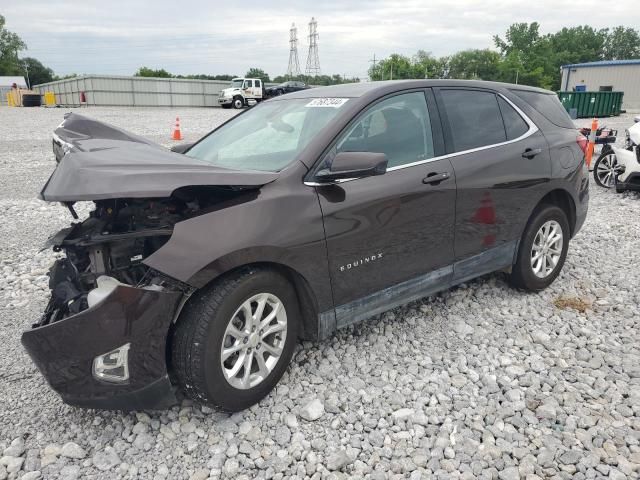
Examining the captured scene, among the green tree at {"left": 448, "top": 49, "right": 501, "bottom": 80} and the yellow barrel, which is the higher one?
the green tree at {"left": 448, "top": 49, "right": 501, "bottom": 80}

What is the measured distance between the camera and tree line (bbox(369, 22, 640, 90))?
7144 centimetres

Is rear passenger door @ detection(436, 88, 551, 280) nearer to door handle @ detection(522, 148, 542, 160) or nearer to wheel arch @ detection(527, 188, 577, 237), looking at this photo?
door handle @ detection(522, 148, 542, 160)

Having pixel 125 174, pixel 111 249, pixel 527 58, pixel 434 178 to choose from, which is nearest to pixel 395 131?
pixel 434 178

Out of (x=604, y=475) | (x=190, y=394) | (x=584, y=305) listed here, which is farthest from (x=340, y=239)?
(x=584, y=305)

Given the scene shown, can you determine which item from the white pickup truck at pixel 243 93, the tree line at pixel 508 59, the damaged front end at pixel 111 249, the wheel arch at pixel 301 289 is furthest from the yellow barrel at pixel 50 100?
the wheel arch at pixel 301 289

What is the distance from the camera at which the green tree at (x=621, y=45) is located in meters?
94.4

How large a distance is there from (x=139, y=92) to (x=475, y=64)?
2061 inches

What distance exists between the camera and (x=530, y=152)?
13.4ft

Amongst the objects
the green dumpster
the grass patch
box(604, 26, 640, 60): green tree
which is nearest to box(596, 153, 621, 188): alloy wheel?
the grass patch

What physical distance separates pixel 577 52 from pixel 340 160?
101 metres

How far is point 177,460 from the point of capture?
2.52 m

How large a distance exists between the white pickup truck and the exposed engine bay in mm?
35320

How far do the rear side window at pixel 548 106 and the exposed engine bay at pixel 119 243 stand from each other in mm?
2874

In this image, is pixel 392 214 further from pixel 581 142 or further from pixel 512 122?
pixel 581 142
